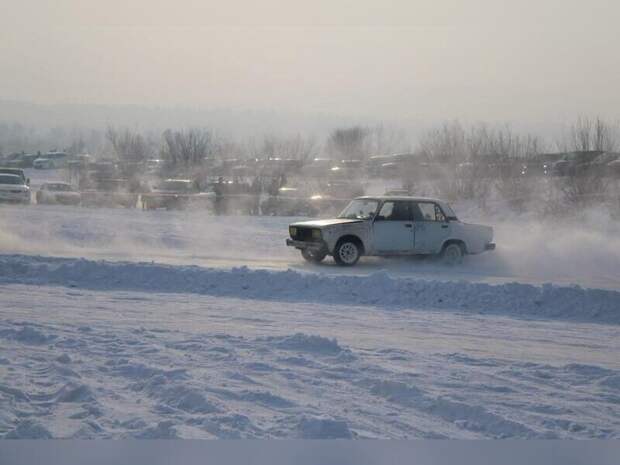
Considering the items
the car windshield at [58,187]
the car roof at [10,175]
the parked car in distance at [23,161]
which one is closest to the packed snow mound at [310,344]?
the car roof at [10,175]

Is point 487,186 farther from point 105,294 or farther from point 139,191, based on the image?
point 105,294

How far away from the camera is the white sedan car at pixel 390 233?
1742 centimetres

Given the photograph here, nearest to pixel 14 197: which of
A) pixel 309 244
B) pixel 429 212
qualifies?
pixel 309 244

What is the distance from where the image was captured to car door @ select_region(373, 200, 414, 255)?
17.7 m

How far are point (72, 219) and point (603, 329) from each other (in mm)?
21183

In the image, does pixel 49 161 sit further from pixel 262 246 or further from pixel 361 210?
pixel 361 210

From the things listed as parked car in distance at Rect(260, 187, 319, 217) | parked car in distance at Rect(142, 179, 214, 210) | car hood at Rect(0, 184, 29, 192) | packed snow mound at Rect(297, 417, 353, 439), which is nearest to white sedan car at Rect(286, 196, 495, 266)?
packed snow mound at Rect(297, 417, 353, 439)

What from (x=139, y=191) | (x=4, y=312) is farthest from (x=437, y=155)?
(x=4, y=312)

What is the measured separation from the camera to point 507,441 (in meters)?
6.06

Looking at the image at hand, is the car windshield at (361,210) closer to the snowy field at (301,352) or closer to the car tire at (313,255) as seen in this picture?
the car tire at (313,255)

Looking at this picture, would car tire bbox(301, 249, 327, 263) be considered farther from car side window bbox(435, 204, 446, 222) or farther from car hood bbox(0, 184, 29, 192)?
car hood bbox(0, 184, 29, 192)

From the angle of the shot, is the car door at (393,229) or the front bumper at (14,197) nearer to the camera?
the car door at (393,229)

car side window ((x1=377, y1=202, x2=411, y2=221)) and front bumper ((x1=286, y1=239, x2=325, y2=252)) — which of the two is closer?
front bumper ((x1=286, y1=239, x2=325, y2=252))

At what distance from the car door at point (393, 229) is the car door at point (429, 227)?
0.17 meters
